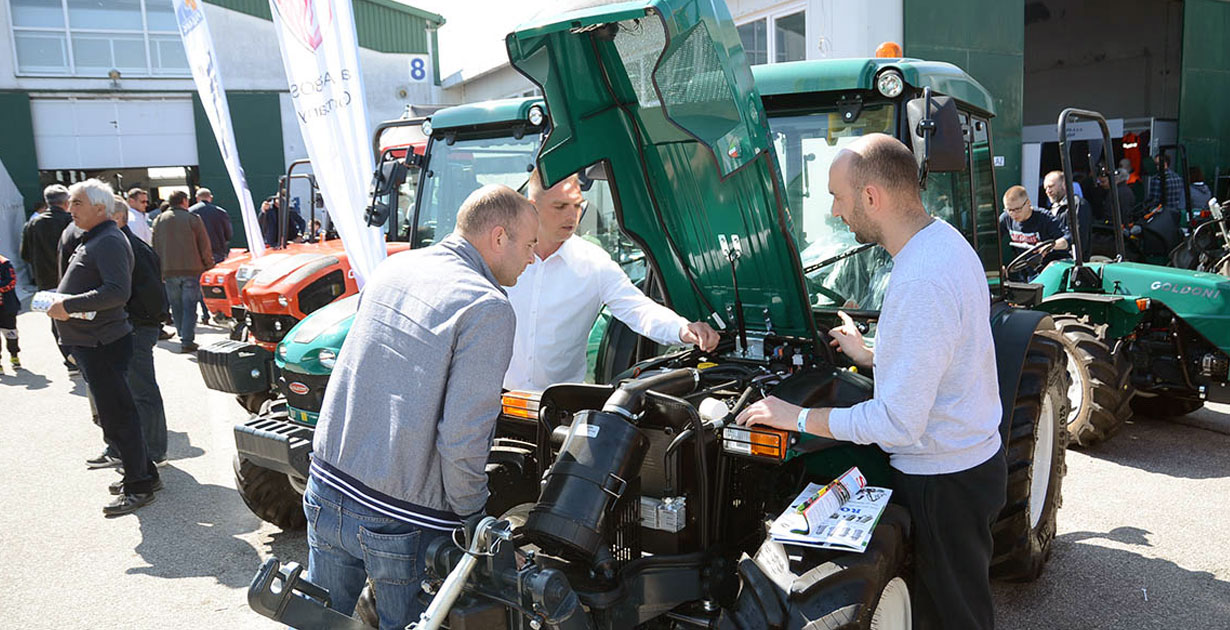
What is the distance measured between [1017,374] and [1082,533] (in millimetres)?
1776

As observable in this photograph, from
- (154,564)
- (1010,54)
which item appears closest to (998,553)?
(154,564)

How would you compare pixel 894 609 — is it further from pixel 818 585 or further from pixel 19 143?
pixel 19 143

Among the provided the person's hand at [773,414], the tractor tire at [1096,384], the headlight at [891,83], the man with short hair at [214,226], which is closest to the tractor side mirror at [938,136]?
the headlight at [891,83]

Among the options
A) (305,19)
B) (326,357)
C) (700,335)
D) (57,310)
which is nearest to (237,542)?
(326,357)

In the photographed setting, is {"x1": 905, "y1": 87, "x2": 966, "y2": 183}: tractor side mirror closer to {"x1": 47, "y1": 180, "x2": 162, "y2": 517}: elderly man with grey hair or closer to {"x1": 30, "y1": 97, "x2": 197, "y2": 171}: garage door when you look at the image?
{"x1": 47, "y1": 180, "x2": 162, "y2": 517}: elderly man with grey hair

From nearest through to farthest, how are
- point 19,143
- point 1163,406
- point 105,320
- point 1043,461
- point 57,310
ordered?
point 1043,461 < point 57,310 < point 105,320 < point 1163,406 < point 19,143

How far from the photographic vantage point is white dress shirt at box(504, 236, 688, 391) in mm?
3611

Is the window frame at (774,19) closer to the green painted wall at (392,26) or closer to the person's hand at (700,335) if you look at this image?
the person's hand at (700,335)

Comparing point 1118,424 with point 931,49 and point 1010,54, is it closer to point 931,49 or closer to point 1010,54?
point 931,49

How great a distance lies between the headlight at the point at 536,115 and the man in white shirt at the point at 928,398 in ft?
10.6

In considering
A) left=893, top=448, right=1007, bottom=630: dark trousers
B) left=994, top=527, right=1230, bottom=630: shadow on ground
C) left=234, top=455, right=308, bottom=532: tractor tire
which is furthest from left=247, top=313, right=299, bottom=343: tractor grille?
left=893, top=448, right=1007, bottom=630: dark trousers

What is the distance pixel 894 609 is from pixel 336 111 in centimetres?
483

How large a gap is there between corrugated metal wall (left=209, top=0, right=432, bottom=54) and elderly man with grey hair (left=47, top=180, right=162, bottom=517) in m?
18.3

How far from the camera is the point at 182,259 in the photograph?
11078 mm
